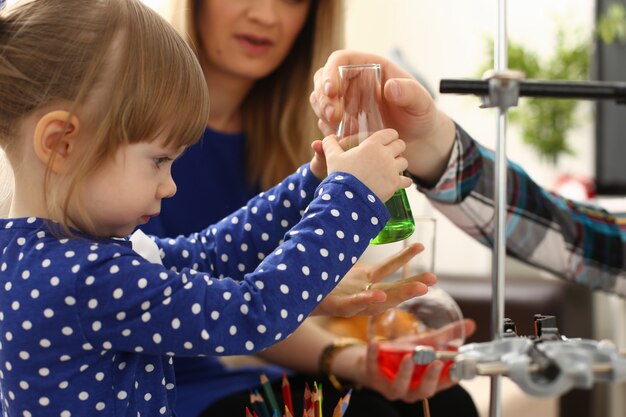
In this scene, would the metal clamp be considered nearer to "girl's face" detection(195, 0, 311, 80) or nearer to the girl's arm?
the girl's arm

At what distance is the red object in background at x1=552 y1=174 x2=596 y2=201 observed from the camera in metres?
2.89

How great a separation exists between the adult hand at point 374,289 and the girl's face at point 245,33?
23.5 inches

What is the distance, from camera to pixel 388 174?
0.79 meters

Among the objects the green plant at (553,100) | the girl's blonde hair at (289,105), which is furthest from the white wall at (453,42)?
the girl's blonde hair at (289,105)

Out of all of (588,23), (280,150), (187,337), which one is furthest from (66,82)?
(588,23)

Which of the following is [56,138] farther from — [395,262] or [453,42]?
[453,42]

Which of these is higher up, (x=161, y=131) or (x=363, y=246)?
(x=161, y=131)

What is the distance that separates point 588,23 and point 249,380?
249cm

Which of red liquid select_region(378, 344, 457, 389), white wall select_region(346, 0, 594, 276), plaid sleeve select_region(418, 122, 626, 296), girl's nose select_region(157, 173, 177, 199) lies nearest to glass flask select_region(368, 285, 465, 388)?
red liquid select_region(378, 344, 457, 389)

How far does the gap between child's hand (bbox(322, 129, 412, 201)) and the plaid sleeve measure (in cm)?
38

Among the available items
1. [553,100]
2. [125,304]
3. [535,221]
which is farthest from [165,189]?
[553,100]

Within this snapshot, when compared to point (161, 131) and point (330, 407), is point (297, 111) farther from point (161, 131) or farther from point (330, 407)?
point (161, 131)

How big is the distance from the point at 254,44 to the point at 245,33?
0.03 metres

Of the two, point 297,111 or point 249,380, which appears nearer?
point 249,380
